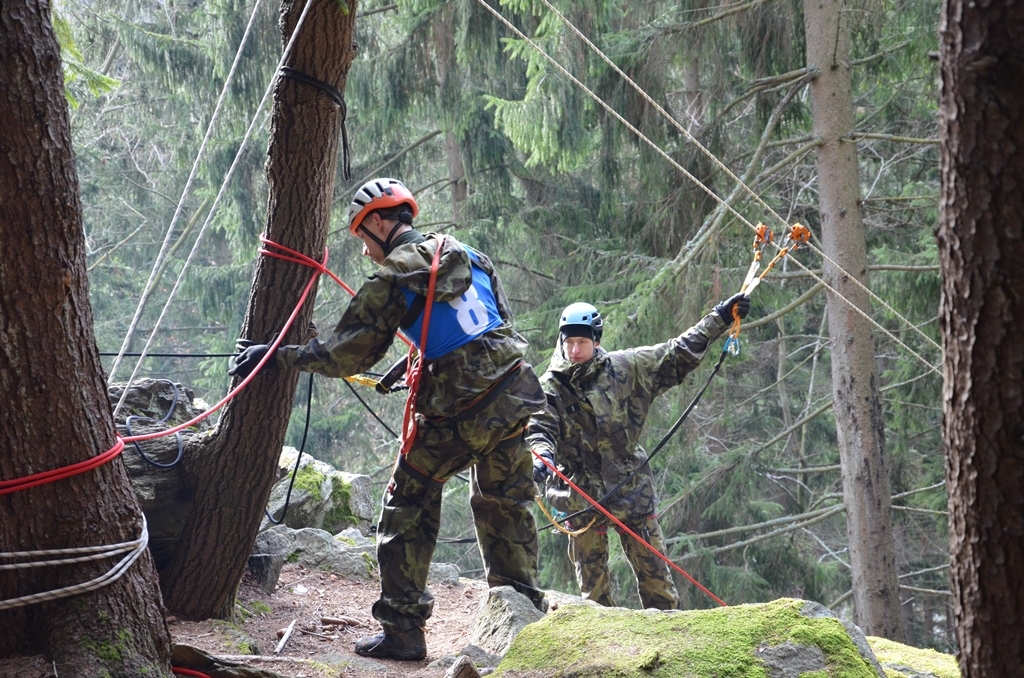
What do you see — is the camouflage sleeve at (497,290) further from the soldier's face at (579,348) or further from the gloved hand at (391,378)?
the soldier's face at (579,348)

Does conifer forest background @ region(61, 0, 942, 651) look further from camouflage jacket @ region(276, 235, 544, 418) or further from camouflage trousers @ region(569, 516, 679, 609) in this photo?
camouflage jacket @ region(276, 235, 544, 418)

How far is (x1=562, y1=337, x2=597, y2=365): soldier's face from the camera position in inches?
271

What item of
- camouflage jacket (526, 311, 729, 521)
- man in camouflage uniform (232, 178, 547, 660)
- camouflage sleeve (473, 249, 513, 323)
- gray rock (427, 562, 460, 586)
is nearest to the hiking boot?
man in camouflage uniform (232, 178, 547, 660)

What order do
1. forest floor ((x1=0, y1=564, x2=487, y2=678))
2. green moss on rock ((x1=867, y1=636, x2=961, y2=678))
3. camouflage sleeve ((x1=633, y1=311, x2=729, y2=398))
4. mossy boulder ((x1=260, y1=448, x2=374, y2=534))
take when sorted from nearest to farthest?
green moss on rock ((x1=867, y1=636, x2=961, y2=678))
forest floor ((x1=0, y1=564, x2=487, y2=678))
camouflage sleeve ((x1=633, y1=311, x2=729, y2=398))
mossy boulder ((x1=260, y1=448, x2=374, y2=534))

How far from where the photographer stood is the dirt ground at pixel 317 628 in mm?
4816

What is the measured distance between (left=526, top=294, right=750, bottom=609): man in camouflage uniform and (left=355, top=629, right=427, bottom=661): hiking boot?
2.07 metres

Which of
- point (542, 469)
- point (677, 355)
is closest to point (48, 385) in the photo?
point (542, 469)

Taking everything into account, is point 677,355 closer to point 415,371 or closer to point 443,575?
point 415,371

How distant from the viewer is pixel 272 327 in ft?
17.1

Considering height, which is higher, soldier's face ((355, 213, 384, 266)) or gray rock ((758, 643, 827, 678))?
soldier's face ((355, 213, 384, 266))

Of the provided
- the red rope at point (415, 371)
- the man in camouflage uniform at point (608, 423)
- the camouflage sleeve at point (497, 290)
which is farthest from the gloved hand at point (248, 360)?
the man in camouflage uniform at point (608, 423)

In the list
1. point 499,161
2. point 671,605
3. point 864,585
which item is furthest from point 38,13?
point 499,161

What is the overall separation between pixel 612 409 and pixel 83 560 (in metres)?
4.26

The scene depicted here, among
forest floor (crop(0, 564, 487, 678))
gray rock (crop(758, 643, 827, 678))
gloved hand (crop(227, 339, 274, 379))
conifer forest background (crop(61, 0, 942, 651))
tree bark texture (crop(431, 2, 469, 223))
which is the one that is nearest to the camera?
gray rock (crop(758, 643, 827, 678))
